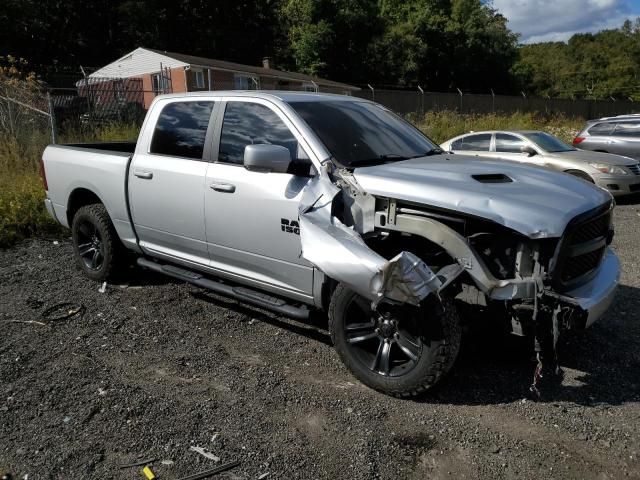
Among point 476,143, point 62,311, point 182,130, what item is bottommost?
point 62,311

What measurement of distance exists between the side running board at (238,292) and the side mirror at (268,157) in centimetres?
101

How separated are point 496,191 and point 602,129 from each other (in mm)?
12420

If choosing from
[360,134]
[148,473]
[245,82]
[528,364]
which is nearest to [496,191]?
[360,134]

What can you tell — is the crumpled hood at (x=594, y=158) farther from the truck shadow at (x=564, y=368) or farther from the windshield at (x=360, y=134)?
the windshield at (x=360, y=134)

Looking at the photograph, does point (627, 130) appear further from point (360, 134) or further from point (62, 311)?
point (62, 311)

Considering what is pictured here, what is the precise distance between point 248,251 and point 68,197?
2.76 meters

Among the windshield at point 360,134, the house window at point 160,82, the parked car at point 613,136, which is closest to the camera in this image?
the windshield at point 360,134

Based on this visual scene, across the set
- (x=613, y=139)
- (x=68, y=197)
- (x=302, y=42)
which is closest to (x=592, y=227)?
(x=68, y=197)

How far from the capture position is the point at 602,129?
13.5 metres

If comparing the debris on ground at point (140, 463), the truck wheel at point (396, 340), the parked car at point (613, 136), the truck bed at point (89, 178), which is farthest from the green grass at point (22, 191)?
the parked car at point (613, 136)

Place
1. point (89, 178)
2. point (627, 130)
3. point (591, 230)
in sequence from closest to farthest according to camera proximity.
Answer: point (591, 230)
point (89, 178)
point (627, 130)

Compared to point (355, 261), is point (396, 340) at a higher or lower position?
lower

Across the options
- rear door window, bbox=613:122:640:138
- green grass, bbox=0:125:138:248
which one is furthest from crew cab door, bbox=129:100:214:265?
rear door window, bbox=613:122:640:138

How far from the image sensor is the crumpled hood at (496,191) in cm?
286
